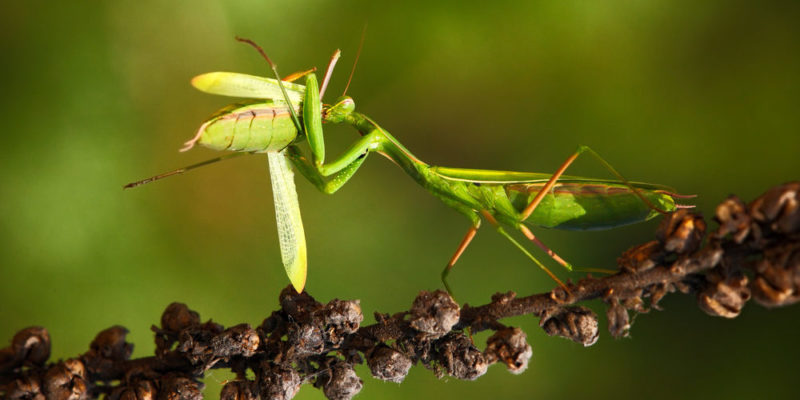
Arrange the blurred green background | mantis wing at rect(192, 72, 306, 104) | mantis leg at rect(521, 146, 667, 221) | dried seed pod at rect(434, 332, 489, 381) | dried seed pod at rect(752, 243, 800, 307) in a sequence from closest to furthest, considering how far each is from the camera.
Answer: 1. dried seed pod at rect(752, 243, 800, 307)
2. dried seed pod at rect(434, 332, 489, 381)
3. mantis wing at rect(192, 72, 306, 104)
4. mantis leg at rect(521, 146, 667, 221)
5. the blurred green background

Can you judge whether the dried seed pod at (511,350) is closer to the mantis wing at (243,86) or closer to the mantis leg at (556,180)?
the mantis leg at (556,180)

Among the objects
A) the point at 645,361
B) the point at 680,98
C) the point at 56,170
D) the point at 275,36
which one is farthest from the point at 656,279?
the point at 56,170

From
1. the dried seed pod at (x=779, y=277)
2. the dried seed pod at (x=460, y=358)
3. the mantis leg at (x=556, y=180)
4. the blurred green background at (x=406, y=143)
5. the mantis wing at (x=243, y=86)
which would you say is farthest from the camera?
the blurred green background at (x=406, y=143)

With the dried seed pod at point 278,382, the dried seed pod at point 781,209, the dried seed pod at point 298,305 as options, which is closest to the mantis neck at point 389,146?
the dried seed pod at point 298,305

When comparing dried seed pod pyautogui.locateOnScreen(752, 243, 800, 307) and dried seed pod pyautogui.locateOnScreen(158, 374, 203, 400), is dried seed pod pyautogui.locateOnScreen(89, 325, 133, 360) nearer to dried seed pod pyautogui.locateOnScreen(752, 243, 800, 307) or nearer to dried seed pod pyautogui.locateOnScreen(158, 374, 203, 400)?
dried seed pod pyautogui.locateOnScreen(158, 374, 203, 400)

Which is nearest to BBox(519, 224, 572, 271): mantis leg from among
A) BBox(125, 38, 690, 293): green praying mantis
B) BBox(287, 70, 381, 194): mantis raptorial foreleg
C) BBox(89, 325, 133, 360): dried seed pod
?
BBox(125, 38, 690, 293): green praying mantis

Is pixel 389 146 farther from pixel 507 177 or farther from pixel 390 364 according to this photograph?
pixel 390 364

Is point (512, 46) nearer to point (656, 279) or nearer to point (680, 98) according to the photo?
point (680, 98)
